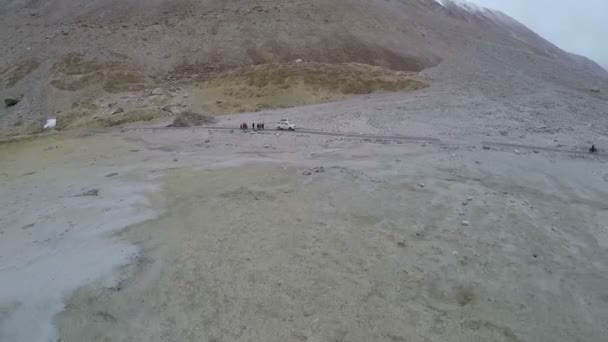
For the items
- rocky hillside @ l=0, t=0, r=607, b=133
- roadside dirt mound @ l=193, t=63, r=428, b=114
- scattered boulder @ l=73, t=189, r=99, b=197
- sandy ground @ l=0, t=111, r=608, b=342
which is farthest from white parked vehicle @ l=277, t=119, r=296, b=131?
rocky hillside @ l=0, t=0, r=607, b=133

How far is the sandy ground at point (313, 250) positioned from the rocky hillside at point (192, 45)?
17.8 meters

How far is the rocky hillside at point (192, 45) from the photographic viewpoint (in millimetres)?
28109

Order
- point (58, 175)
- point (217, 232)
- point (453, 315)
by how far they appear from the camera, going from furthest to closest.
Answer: point (58, 175), point (217, 232), point (453, 315)

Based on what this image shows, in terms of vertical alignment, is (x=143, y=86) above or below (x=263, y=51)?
below

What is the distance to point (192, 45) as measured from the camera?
32781mm

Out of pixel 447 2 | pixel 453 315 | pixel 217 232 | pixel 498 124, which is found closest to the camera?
pixel 453 315

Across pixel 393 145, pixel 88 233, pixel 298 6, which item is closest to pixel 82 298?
pixel 88 233

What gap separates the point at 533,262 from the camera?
7.20 meters

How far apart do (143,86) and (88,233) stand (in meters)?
21.4

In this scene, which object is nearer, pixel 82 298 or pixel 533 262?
pixel 82 298

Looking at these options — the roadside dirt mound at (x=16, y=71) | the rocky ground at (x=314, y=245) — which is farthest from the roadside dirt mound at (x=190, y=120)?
the roadside dirt mound at (x=16, y=71)

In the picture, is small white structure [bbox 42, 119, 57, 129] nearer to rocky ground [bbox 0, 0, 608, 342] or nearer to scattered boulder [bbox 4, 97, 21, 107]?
rocky ground [bbox 0, 0, 608, 342]

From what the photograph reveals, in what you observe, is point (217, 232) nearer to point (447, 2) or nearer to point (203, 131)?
point (203, 131)

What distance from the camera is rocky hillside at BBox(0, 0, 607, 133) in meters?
28.1
